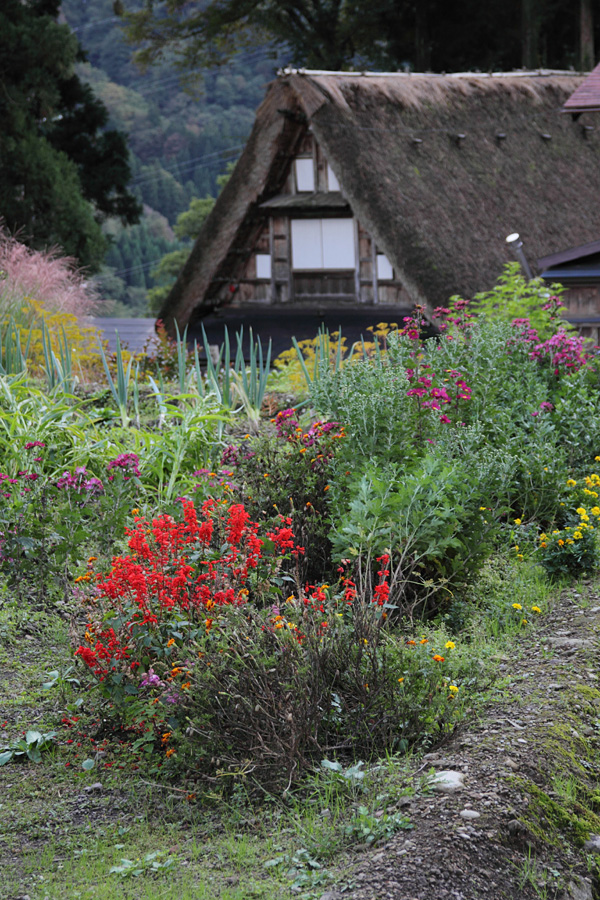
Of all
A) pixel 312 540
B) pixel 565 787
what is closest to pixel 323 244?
pixel 312 540

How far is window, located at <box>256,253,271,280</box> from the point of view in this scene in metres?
13.4

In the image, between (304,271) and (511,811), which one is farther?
(304,271)

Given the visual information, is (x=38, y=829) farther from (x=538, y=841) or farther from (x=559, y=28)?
(x=559, y=28)

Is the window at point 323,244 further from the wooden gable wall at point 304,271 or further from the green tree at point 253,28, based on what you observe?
the green tree at point 253,28

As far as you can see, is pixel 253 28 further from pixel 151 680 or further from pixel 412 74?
pixel 151 680

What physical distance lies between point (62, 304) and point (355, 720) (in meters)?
6.81

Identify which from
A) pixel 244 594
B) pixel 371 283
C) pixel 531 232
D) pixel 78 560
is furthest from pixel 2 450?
pixel 531 232

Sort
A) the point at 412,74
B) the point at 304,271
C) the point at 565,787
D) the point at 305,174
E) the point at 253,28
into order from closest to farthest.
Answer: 1. the point at 565,787
2. the point at 305,174
3. the point at 304,271
4. the point at 412,74
5. the point at 253,28

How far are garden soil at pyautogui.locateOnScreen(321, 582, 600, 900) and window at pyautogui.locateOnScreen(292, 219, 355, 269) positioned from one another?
9.97m

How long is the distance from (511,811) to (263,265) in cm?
1151

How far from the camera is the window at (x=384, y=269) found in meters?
12.4

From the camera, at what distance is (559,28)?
22422 millimetres

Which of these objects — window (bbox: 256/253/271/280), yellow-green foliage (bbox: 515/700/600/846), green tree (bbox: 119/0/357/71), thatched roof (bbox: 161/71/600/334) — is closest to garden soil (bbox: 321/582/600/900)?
yellow-green foliage (bbox: 515/700/600/846)

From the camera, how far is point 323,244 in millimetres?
12883
